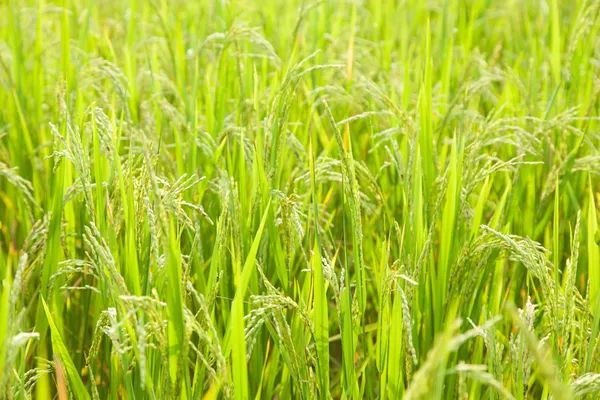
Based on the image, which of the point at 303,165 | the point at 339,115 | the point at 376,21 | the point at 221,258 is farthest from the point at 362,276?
the point at 376,21

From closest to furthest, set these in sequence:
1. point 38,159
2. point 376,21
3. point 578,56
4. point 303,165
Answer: point 303,165 < point 38,159 < point 578,56 < point 376,21

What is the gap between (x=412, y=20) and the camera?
3488mm

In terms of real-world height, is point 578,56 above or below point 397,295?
above

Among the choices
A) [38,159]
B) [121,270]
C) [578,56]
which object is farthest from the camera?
[578,56]

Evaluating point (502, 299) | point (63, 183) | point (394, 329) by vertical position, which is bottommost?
point (502, 299)

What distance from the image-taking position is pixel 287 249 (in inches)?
55.0

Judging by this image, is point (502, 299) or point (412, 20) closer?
point (502, 299)

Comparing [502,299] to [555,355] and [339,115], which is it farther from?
[339,115]

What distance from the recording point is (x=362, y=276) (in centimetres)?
129

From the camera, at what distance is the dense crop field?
1157mm

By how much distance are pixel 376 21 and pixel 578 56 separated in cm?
131

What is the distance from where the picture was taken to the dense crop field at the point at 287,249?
1.16 metres

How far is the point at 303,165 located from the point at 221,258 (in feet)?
1.95

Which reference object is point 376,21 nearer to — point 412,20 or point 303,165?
point 412,20
